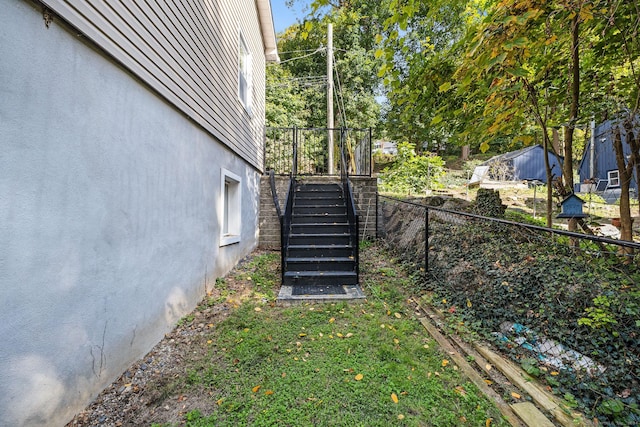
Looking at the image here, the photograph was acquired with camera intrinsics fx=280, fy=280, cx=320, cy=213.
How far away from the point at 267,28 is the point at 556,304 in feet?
30.4

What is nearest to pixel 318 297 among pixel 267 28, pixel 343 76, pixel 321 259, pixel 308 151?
pixel 321 259

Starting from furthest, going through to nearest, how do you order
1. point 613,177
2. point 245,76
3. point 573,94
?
1. point 613,177
2. point 245,76
3. point 573,94

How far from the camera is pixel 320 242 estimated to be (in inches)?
206

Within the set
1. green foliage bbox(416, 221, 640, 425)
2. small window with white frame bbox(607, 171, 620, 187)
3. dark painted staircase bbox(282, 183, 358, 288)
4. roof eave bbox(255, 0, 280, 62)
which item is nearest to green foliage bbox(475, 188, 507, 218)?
green foliage bbox(416, 221, 640, 425)

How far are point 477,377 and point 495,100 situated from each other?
292 cm

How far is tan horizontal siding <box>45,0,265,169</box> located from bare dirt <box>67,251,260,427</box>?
8.07 feet

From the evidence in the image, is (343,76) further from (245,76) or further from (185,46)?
(185,46)

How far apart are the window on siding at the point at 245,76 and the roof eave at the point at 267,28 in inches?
78.6

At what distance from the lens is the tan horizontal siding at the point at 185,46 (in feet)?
6.70

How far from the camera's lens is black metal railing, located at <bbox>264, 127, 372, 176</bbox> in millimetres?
7484

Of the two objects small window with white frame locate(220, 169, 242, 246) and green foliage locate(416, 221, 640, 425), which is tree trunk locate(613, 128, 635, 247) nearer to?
green foliage locate(416, 221, 640, 425)

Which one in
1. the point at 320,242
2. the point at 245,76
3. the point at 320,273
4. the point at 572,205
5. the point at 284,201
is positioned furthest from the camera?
the point at 284,201

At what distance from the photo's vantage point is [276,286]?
14.5ft

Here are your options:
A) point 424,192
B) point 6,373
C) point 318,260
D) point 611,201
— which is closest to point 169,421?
point 6,373
